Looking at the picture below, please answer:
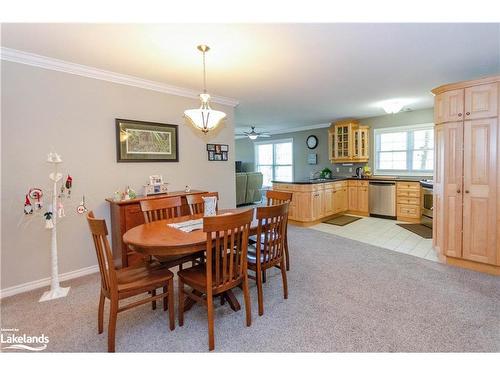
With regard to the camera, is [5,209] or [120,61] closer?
[5,209]

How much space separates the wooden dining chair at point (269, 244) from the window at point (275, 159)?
6216 millimetres

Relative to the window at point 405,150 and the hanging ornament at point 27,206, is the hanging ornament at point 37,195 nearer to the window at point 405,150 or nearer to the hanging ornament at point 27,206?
the hanging ornament at point 27,206

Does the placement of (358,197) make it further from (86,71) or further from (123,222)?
(86,71)

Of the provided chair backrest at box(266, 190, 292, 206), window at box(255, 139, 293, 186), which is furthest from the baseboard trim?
window at box(255, 139, 293, 186)

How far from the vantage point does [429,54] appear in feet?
8.95

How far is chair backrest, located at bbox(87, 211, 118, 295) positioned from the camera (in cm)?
164

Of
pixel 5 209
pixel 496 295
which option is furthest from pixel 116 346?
pixel 496 295

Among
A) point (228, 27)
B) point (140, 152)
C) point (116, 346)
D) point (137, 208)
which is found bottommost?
point (116, 346)

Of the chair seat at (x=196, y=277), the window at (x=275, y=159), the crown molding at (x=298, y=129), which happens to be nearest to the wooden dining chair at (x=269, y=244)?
the chair seat at (x=196, y=277)

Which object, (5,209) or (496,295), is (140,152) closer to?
(5,209)

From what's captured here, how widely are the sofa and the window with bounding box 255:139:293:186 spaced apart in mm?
1163

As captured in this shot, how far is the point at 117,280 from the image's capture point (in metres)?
1.86
